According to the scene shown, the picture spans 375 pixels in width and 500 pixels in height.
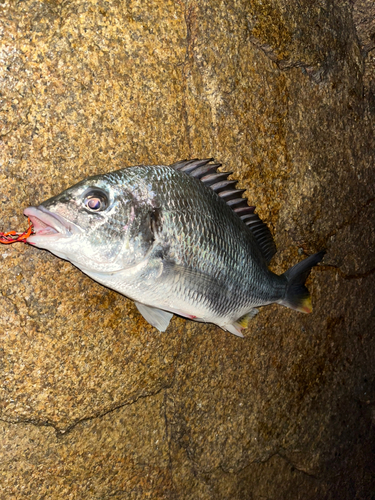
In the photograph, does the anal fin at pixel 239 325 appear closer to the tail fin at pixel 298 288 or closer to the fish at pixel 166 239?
the fish at pixel 166 239

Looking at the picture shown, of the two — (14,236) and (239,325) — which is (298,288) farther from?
(14,236)

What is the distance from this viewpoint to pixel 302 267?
282 centimetres

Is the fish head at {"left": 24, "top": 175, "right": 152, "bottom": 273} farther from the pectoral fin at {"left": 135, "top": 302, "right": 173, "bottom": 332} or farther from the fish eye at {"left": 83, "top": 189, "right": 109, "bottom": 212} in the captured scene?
the pectoral fin at {"left": 135, "top": 302, "right": 173, "bottom": 332}

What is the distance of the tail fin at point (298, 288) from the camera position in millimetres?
2779

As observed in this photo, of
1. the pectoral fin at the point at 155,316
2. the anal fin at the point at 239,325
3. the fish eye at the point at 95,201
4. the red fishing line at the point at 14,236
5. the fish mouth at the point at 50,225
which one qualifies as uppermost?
the fish eye at the point at 95,201

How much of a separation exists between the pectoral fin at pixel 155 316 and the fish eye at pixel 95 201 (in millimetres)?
617

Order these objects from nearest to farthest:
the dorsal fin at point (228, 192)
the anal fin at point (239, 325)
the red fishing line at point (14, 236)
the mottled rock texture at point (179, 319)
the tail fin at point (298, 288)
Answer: the red fishing line at point (14, 236)
the mottled rock texture at point (179, 319)
the dorsal fin at point (228, 192)
the anal fin at point (239, 325)
the tail fin at point (298, 288)

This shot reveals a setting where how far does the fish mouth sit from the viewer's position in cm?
184

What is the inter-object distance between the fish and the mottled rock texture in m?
0.28

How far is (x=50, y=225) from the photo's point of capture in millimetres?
1870

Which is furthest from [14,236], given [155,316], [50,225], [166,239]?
[155,316]

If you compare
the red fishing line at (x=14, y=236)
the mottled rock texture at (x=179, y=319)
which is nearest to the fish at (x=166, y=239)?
the red fishing line at (x=14, y=236)

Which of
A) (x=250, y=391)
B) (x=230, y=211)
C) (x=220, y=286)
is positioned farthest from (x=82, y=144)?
(x=250, y=391)

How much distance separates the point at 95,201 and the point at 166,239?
0.36 m
